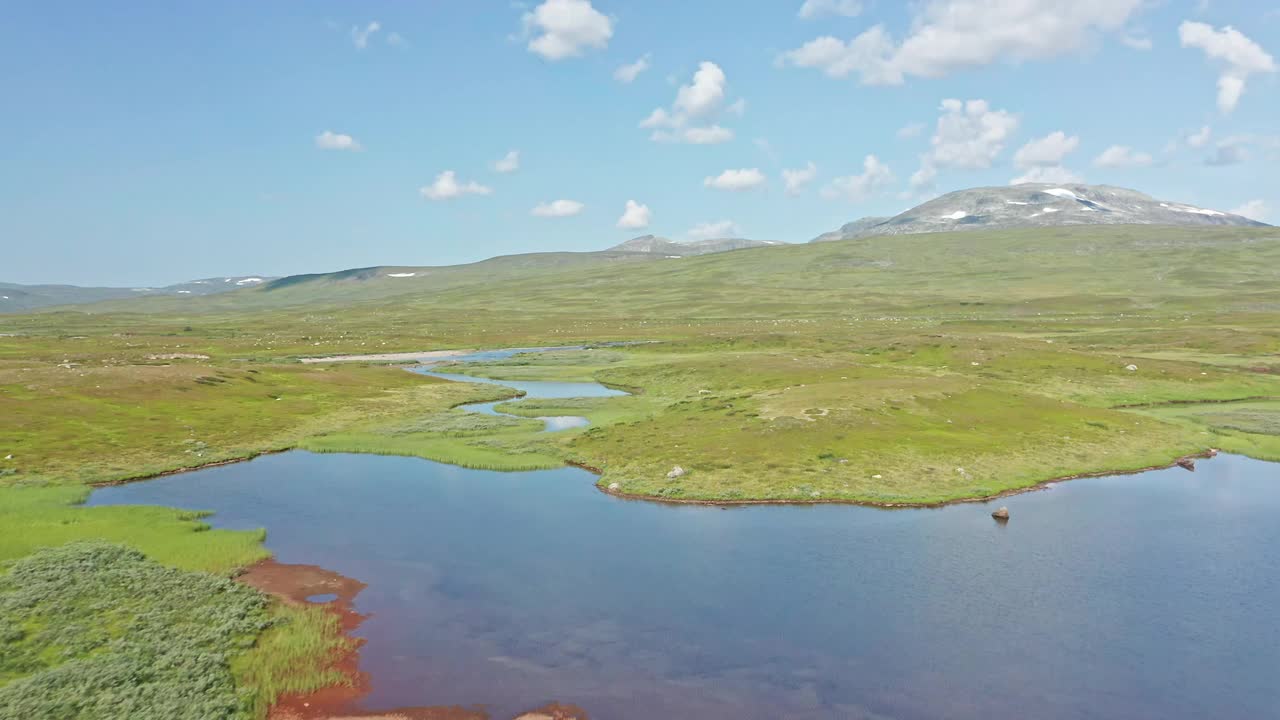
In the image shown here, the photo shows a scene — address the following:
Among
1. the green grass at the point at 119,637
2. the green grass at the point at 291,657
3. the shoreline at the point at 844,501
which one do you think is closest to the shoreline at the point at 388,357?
the shoreline at the point at 844,501

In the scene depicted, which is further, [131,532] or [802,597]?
[131,532]

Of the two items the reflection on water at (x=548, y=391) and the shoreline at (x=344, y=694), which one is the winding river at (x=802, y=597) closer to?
the shoreline at (x=344, y=694)

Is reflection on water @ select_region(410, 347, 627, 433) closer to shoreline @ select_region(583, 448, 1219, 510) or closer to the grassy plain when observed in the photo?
the grassy plain

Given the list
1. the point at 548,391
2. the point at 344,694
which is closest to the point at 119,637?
the point at 344,694

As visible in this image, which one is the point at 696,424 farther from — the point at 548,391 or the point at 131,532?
the point at 131,532

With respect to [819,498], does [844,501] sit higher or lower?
lower

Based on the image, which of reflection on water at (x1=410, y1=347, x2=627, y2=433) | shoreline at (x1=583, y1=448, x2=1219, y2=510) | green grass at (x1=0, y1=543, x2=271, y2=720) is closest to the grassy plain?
shoreline at (x1=583, y1=448, x2=1219, y2=510)

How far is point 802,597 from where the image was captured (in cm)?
3428

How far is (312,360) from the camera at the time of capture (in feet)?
471

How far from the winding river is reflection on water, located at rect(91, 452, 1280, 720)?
12 cm

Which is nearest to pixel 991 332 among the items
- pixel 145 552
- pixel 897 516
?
pixel 897 516

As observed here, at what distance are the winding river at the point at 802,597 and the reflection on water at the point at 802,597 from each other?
120mm

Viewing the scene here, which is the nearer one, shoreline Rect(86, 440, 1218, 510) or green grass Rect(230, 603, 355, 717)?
green grass Rect(230, 603, 355, 717)

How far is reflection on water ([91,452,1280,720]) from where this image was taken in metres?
26.6
